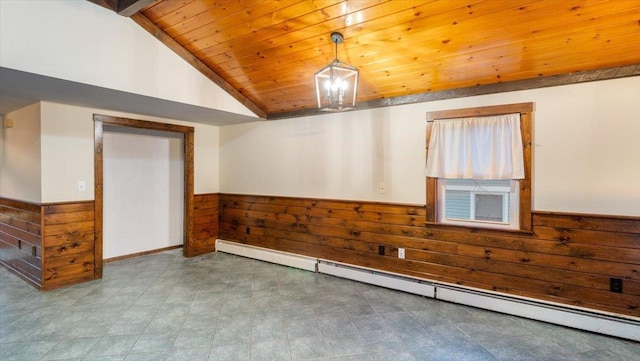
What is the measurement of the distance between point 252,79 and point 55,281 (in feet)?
11.0

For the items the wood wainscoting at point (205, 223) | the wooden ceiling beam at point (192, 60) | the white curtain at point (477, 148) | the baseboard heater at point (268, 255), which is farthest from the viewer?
the wood wainscoting at point (205, 223)

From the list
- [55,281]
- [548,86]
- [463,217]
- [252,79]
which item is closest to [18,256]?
[55,281]

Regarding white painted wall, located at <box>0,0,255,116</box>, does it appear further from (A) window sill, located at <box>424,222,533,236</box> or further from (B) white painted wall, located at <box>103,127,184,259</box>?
(A) window sill, located at <box>424,222,533,236</box>

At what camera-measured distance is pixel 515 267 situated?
303 centimetres

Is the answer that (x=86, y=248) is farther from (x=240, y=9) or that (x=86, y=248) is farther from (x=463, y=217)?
(x=463, y=217)

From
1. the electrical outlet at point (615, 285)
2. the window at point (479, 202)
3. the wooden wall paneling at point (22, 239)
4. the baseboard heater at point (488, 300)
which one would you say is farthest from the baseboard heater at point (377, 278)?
the wooden wall paneling at point (22, 239)

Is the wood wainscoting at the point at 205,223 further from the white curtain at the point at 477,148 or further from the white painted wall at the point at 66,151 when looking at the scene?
the white curtain at the point at 477,148

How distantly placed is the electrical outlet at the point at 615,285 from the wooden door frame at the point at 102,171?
5109 millimetres

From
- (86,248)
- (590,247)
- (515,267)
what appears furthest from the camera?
(86,248)

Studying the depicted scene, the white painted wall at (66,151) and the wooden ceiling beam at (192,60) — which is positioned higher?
the wooden ceiling beam at (192,60)

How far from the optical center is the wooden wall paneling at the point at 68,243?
353cm

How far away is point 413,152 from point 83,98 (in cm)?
374

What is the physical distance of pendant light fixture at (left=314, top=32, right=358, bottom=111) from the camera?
247 cm

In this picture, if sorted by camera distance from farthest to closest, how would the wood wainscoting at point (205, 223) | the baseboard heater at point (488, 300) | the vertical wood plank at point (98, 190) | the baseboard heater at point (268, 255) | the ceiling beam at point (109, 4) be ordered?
the wood wainscoting at point (205, 223)
the baseboard heater at point (268, 255)
the vertical wood plank at point (98, 190)
the ceiling beam at point (109, 4)
the baseboard heater at point (488, 300)
